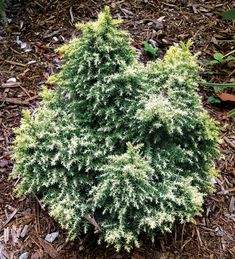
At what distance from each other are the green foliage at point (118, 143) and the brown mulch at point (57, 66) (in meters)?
0.22

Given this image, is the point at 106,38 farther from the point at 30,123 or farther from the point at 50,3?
the point at 50,3

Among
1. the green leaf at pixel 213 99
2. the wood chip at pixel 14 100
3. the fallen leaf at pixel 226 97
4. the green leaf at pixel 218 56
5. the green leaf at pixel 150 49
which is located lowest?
the wood chip at pixel 14 100

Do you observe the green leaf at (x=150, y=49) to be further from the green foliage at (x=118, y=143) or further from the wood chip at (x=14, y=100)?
the wood chip at (x=14, y=100)

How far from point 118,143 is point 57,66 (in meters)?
1.05

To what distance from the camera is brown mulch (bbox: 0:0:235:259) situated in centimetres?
216

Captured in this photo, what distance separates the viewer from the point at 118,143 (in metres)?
2.05

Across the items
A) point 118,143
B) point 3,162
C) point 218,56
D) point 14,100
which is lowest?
point 3,162

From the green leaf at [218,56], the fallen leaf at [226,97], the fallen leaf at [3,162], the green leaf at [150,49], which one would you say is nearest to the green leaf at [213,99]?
the fallen leaf at [226,97]

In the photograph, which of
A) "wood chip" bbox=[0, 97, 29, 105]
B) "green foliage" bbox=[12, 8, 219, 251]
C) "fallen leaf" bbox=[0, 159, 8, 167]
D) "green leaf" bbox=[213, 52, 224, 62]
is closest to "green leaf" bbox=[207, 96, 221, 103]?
"green leaf" bbox=[213, 52, 224, 62]

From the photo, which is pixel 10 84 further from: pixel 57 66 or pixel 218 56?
pixel 218 56

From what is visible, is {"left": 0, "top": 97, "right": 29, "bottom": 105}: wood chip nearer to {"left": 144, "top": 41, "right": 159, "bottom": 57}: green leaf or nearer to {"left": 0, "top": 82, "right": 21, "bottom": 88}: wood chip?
{"left": 0, "top": 82, "right": 21, "bottom": 88}: wood chip

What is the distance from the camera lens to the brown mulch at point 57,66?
216 cm

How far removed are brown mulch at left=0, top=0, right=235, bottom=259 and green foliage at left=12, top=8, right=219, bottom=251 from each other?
0.22 meters

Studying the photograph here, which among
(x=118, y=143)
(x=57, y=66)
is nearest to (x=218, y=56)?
(x=57, y=66)
